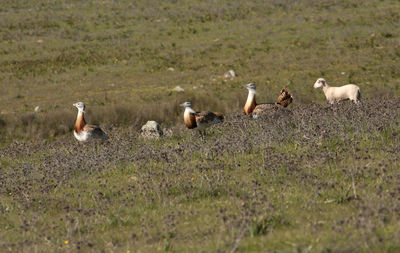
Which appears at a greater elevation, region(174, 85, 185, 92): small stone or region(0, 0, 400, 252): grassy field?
region(0, 0, 400, 252): grassy field

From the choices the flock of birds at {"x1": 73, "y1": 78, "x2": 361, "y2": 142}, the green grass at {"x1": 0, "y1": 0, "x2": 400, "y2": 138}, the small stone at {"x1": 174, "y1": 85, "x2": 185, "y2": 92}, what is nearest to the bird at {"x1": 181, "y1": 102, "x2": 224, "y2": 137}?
the flock of birds at {"x1": 73, "y1": 78, "x2": 361, "y2": 142}

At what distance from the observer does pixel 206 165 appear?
11.1 meters

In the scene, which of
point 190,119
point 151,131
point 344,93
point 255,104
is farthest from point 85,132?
point 344,93

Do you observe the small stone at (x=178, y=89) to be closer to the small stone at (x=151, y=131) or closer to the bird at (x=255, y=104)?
the bird at (x=255, y=104)

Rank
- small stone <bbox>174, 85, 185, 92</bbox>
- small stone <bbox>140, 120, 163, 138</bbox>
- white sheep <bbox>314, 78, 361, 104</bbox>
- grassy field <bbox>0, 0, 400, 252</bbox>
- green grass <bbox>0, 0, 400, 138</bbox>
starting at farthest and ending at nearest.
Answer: small stone <bbox>174, 85, 185, 92</bbox> → green grass <bbox>0, 0, 400, 138</bbox> → white sheep <bbox>314, 78, 361, 104</bbox> → small stone <bbox>140, 120, 163, 138</bbox> → grassy field <bbox>0, 0, 400, 252</bbox>

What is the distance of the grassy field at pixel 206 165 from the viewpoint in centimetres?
758

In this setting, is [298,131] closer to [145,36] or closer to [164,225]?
[164,225]

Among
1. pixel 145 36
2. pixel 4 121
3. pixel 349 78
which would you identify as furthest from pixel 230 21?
pixel 4 121

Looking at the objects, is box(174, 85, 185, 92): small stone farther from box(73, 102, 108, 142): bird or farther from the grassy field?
box(73, 102, 108, 142): bird

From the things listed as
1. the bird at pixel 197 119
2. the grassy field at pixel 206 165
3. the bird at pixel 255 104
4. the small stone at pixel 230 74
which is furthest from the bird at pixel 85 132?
the small stone at pixel 230 74

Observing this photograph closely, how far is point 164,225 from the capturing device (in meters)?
7.88

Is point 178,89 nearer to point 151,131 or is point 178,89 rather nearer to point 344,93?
point 344,93

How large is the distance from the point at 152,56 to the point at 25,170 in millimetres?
28728

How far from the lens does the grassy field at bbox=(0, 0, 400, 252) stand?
24.9 feet
